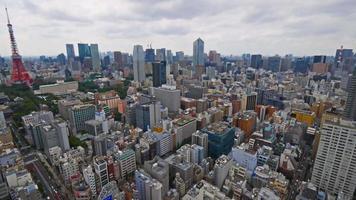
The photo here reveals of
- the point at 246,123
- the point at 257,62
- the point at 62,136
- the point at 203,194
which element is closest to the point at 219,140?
the point at 246,123

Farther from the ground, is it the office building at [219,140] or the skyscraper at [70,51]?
the skyscraper at [70,51]

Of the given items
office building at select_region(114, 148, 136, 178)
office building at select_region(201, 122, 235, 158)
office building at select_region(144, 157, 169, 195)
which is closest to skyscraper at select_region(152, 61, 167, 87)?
office building at select_region(201, 122, 235, 158)

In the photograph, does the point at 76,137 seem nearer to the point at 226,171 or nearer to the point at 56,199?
the point at 56,199

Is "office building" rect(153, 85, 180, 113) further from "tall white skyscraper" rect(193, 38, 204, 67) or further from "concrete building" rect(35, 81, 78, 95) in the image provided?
"tall white skyscraper" rect(193, 38, 204, 67)

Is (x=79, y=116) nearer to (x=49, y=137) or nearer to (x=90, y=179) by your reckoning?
(x=49, y=137)

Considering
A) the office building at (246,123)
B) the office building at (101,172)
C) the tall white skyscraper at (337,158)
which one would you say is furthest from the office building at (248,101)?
the office building at (101,172)

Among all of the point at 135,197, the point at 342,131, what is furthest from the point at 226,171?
the point at 342,131

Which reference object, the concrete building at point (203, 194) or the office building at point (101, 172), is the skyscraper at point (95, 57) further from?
the concrete building at point (203, 194)
